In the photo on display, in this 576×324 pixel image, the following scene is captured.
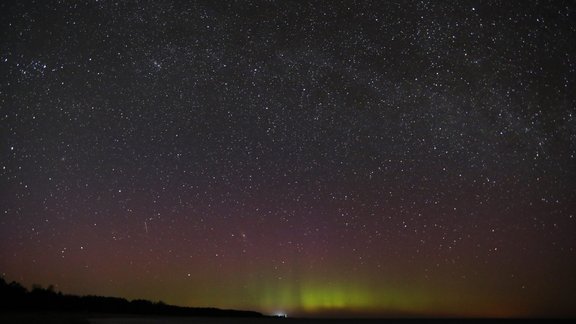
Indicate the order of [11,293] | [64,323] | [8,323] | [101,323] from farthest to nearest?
[11,293]
[101,323]
[64,323]
[8,323]

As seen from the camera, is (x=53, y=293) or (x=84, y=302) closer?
(x=53, y=293)

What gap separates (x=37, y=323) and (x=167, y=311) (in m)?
48.6

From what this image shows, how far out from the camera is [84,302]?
5041cm

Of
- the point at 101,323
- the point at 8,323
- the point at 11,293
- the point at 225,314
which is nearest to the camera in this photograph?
the point at 8,323

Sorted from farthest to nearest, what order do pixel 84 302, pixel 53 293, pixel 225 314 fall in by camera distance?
pixel 225 314 < pixel 84 302 < pixel 53 293

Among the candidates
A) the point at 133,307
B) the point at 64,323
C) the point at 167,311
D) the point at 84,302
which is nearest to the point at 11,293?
the point at 84,302

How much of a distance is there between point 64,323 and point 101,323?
14.3 ft

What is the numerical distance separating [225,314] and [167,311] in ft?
78.5

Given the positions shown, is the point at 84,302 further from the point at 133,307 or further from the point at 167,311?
the point at 167,311

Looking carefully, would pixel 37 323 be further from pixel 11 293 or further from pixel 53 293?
pixel 53 293

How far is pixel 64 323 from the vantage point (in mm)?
24891

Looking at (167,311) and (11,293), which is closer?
(11,293)

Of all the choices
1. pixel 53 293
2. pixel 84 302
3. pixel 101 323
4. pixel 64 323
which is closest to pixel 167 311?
pixel 84 302

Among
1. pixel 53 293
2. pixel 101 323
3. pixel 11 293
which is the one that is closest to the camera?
pixel 101 323
